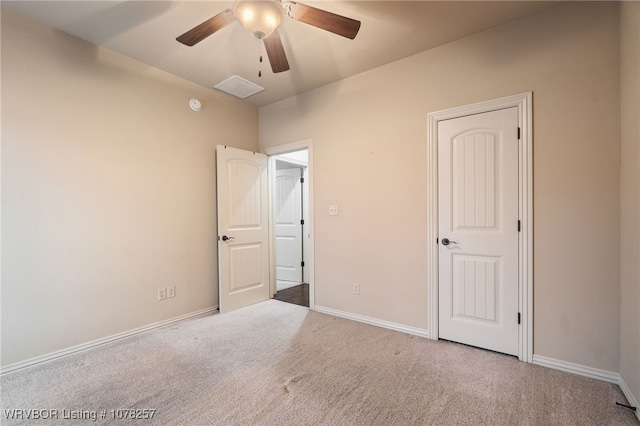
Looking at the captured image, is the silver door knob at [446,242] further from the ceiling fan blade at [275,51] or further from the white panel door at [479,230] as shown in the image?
the ceiling fan blade at [275,51]

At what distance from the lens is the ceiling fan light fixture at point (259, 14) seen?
162 cm

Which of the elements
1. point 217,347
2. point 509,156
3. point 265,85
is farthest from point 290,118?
point 217,347

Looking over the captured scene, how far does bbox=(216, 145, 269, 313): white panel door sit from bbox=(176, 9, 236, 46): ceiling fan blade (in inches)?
63.0

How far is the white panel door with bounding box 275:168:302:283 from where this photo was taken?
4918 mm

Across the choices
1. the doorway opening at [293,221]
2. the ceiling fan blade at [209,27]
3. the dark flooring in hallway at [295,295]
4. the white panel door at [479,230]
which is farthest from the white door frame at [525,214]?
the doorway opening at [293,221]

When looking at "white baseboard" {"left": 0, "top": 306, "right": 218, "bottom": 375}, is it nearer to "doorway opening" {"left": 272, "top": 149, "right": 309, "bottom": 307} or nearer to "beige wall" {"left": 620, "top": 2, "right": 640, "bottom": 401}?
"doorway opening" {"left": 272, "top": 149, "right": 309, "bottom": 307}

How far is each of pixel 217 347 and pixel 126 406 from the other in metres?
0.81

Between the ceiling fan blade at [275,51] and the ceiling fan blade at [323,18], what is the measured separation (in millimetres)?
181

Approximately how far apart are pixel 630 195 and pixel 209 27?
2792 millimetres

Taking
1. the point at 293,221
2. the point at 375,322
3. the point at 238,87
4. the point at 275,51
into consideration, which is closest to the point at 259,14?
the point at 275,51

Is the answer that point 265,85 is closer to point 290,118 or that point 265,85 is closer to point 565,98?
point 290,118

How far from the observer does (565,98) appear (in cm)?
207

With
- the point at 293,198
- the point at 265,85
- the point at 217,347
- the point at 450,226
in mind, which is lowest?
the point at 217,347

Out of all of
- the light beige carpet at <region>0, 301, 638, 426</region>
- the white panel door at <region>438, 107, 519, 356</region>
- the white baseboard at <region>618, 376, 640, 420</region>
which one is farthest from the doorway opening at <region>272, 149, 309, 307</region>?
the white baseboard at <region>618, 376, 640, 420</region>
